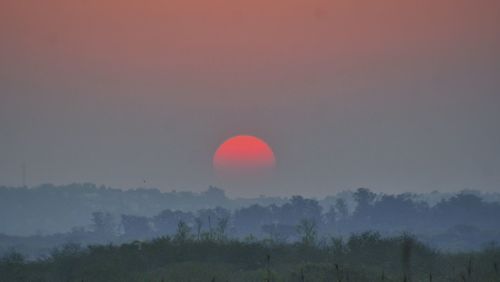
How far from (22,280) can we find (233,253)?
15901 millimetres

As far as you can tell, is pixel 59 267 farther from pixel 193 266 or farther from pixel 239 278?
pixel 239 278

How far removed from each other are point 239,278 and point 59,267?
14.5 metres

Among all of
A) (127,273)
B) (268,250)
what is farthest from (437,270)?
(127,273)

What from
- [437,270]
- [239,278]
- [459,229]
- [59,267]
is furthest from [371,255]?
[459,229]

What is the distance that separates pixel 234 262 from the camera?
2269 inches

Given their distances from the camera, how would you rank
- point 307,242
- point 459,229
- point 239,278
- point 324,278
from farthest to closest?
1. point 459,229
2. point 307,242
3. point 239,278
4. point 324,278

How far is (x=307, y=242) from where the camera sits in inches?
2527

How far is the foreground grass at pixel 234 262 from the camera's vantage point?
47750mm

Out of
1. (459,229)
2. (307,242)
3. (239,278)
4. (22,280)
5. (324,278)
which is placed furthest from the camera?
(459,229)

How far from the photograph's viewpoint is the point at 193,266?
169 feet

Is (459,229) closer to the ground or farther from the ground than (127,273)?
farther from the ground

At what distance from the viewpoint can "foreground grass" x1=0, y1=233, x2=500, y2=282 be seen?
157ft

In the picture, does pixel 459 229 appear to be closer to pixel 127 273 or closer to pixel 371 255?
pixel 371 255

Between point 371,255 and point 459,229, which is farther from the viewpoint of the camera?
point 459,229
